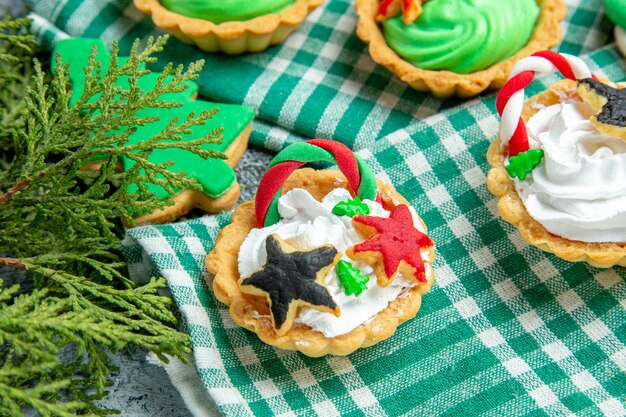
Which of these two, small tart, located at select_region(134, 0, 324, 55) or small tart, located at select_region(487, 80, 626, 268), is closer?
small tart, located at select_region(487, 80, 626, 268)

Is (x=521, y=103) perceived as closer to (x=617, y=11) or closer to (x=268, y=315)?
(x=617, y=11)

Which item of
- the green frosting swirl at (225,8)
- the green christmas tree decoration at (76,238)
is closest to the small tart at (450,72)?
the green frosting swirl at (225,8)

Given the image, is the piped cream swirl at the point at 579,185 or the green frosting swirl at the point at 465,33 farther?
the green frosting swirl at the point at 465,33

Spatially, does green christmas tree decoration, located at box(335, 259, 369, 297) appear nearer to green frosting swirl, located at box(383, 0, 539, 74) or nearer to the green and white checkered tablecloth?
the green and white checkered tablecloth

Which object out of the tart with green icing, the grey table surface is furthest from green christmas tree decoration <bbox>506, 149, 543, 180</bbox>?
the grey table surface

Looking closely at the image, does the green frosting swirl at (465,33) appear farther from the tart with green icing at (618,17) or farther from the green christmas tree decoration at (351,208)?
the green christmas tree decoration at (351,208)
